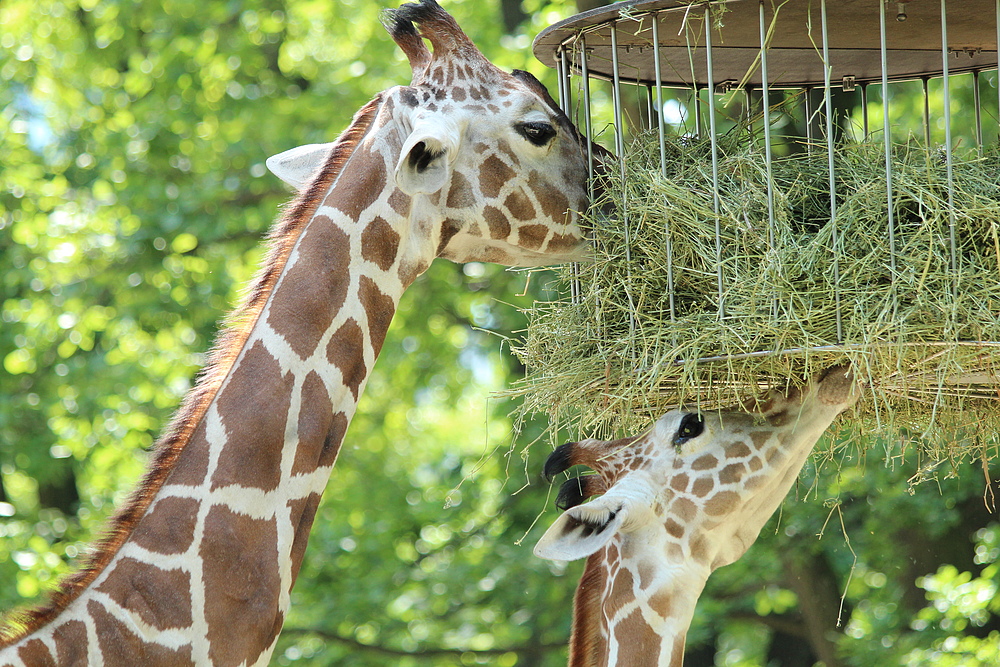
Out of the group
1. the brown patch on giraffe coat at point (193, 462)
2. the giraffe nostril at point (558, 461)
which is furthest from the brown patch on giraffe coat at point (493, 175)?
the brown patch on giraffe coat at point (193, 462)

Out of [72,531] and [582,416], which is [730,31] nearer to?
[582,416]

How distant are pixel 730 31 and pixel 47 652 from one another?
2466 mm

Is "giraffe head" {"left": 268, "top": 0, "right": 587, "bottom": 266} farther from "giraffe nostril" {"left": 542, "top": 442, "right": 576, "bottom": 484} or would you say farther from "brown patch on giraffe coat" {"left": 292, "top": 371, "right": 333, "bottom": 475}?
"giraffe nostril" {"left": 542, "top": 442, "right": 576, "bottom": 484}

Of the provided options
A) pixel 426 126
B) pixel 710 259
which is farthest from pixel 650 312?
pixel 426 126

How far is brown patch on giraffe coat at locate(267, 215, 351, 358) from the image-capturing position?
2.67 metres

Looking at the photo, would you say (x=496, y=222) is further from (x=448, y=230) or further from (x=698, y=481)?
(x=698, y=481)

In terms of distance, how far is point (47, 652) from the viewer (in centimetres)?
227

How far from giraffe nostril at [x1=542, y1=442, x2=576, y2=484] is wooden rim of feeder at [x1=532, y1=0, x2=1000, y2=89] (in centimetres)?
113

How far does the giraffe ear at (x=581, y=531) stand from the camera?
2.94 meters

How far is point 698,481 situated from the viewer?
3213mm

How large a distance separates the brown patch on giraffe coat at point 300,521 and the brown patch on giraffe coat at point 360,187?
0.73m

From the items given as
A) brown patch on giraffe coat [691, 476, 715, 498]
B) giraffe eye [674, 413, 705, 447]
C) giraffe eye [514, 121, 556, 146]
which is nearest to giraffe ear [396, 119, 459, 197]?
giraffe eye [514, 121, 556, 146]

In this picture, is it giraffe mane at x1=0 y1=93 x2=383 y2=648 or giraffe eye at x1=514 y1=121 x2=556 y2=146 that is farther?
giraffe eye at x1=514 y1=121 x2=556 y2=146

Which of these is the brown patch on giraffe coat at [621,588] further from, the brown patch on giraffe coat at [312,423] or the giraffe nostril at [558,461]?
the brown patch on giraffe coat at [312,423]
